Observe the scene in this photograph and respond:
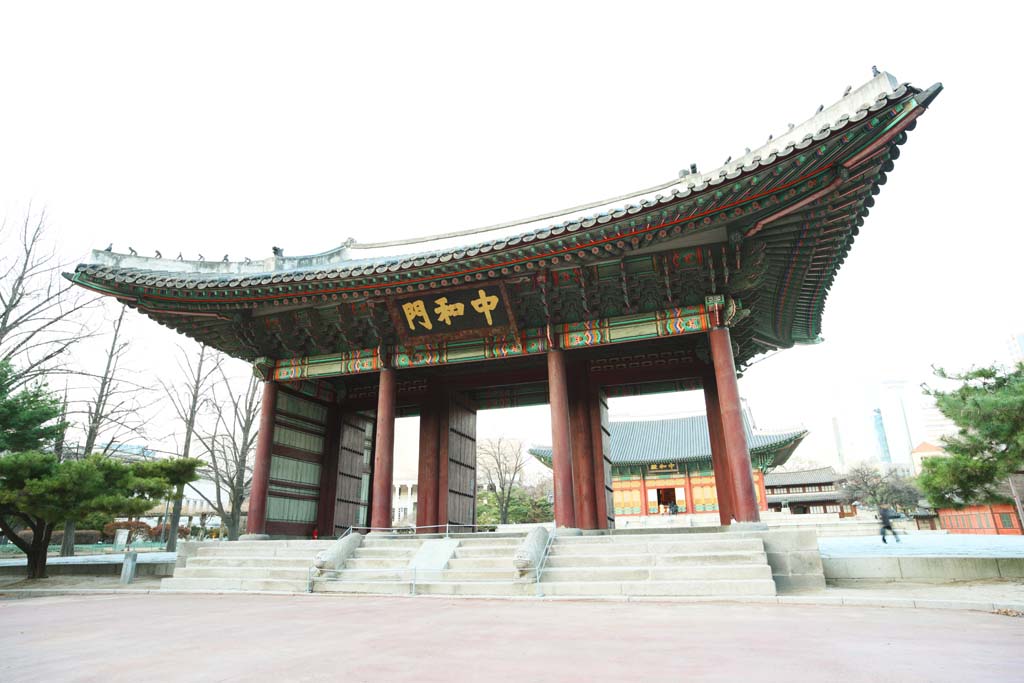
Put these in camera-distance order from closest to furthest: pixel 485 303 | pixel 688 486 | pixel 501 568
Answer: pixel 501 568, pixel 485 303, pixel 688 486

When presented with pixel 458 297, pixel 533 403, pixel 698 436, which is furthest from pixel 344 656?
pixel 698 436

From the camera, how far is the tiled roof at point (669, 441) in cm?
2895

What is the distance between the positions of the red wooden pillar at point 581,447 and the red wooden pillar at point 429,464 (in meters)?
3.64

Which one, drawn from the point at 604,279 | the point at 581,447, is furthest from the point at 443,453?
the point at 604,279

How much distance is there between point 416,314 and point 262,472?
521cm

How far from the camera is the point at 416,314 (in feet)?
40.0

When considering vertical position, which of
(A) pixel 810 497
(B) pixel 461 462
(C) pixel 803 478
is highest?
(C) pixel 803 478

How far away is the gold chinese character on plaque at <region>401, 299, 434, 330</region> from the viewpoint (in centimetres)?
1203

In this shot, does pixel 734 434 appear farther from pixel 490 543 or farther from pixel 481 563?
pixel 481 563

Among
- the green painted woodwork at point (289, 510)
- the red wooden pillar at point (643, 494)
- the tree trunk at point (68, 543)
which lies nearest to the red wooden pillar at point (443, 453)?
the green painted woodwork at point (289, 510)

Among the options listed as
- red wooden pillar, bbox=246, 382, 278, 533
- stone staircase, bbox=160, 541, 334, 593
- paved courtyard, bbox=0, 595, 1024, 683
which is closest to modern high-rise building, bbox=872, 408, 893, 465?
red wooden pillar, bbox=246, 382, 278, 533

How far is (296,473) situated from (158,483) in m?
2.98

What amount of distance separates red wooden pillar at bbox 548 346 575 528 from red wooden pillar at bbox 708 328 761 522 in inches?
117

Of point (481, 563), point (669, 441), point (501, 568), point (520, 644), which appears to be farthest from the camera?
point (669, 441)
